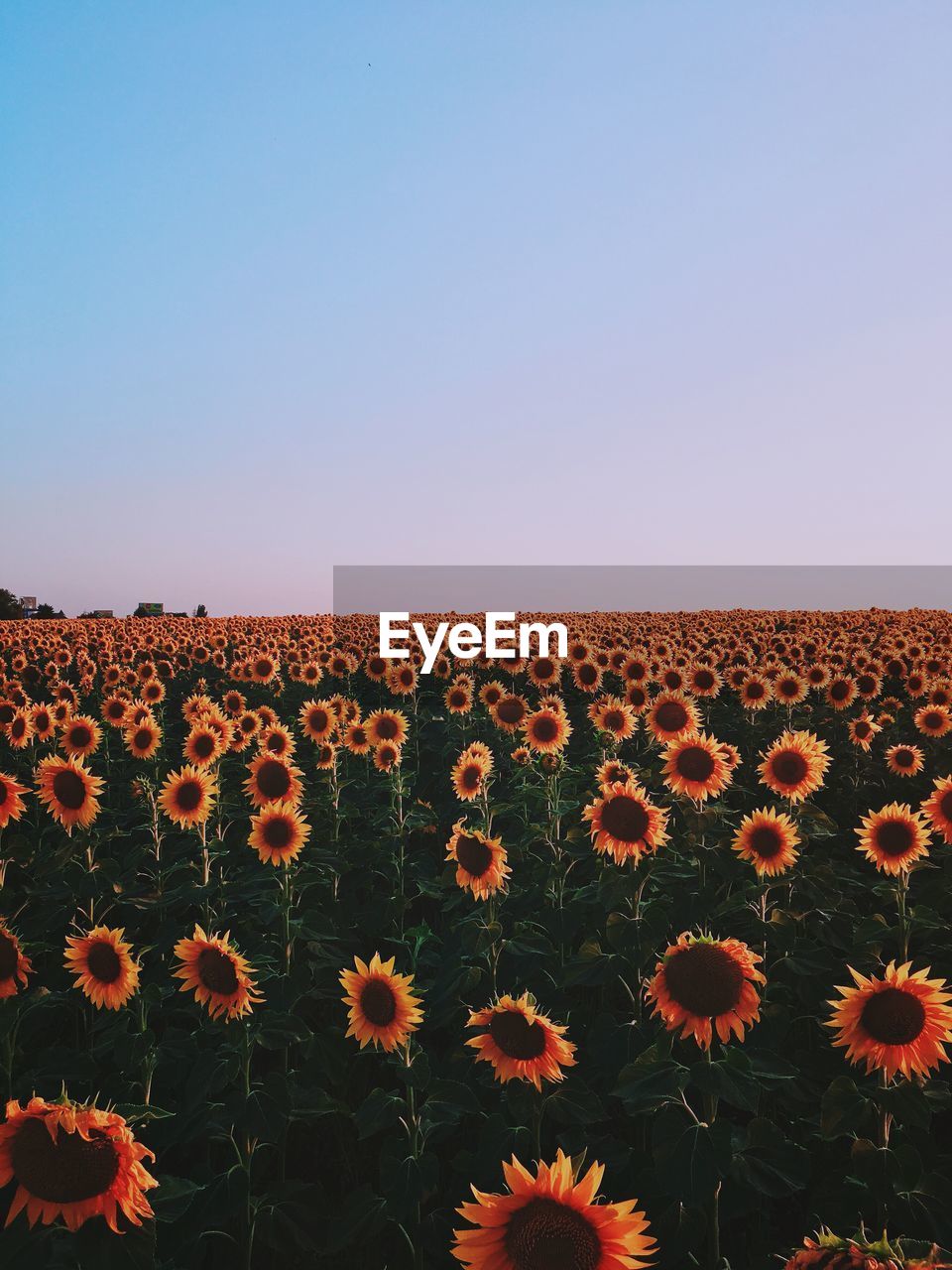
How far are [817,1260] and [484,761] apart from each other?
6534 millimetres

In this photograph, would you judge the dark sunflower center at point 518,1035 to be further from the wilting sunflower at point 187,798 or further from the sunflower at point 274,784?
the wilting sunflower at point 187,798

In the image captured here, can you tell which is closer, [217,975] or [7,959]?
[7,959]

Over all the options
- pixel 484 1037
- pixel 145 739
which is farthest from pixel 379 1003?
pixel 145 739

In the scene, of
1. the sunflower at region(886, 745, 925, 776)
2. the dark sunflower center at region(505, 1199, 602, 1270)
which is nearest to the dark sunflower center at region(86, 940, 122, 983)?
the dark sunflower center at region(505, 1199, 602, 1270)

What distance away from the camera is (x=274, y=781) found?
691 cm

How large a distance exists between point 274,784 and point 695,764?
11.7 feet

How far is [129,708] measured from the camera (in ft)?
40.0

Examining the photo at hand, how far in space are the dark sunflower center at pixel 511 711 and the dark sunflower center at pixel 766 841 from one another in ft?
19.3

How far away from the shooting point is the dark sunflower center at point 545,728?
30.6 ft

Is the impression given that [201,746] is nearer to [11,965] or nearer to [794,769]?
[11,965]

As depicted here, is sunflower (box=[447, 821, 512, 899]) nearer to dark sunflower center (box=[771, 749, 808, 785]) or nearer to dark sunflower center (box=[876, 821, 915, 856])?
dark sunflower center (box=[771, 749, 808, 785])

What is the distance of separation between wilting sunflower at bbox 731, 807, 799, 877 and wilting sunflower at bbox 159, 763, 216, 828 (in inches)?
176

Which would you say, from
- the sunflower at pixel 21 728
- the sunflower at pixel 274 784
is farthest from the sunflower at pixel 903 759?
the sunflower at pixel 21 728

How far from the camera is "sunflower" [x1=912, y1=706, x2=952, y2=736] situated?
12453 millimetres
